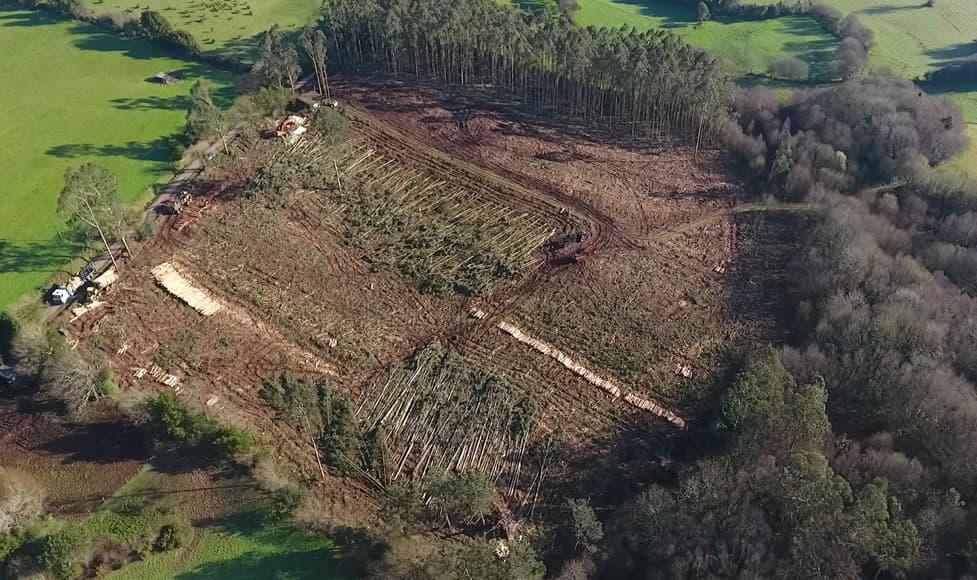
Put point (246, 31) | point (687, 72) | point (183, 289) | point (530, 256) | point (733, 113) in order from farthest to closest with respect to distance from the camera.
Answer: point (246, 31) → point (733, 113) → point (687, 72) → point (530, 256) → point (183, 289)

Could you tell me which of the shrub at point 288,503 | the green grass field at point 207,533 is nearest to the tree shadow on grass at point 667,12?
the shrub at point 288,503

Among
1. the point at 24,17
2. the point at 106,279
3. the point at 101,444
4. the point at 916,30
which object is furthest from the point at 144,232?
the point at 916,30

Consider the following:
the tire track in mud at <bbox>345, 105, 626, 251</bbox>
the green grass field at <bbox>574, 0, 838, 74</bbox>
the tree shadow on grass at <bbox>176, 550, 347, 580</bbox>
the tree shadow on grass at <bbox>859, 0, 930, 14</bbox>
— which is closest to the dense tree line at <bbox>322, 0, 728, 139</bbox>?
the tire track in mud at <bbox>345, 105, 626, 251</bbox>

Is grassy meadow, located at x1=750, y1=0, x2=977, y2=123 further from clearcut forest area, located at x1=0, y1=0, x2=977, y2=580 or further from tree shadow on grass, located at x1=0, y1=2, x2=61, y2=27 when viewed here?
tree shadow on grass, located at x1=0, y1=2, x2=61, y2=27

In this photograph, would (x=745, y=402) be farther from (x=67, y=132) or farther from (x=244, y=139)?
(x=67, y=132)

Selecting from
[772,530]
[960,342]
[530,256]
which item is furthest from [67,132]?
[960,342]

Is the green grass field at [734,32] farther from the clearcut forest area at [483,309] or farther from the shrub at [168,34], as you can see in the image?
the shrub at [168,34]
